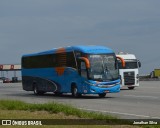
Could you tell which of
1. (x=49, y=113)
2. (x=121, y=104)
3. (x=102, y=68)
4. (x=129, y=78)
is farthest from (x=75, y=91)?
(x=49, y=113)

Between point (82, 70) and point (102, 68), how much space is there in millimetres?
1202

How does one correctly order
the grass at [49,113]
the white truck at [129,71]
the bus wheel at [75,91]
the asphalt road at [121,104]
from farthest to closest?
the white truck at [129,71]
the bus wheel at [75,91]
the asphalt road at [121,104]
the grass at [49,113]

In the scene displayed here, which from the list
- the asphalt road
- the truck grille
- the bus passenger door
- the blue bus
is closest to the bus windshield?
the blue bus

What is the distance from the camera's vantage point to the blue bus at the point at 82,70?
94.1 ft

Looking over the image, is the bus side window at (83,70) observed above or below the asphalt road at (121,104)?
above

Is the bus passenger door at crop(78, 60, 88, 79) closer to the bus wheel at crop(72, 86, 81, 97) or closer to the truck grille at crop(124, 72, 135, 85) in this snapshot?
the bus wheel at crop(72, 86, 81, 97)

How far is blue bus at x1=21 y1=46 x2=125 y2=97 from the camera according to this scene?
94.1 feet

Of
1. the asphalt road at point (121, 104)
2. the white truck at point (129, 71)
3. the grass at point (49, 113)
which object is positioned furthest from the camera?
the white truck at point (129, 71)

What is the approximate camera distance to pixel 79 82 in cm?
2931

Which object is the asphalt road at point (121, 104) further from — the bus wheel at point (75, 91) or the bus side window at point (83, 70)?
the bus side window at point (83, 70)

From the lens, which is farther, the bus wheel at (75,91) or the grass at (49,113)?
the bus wheel at (75,91)

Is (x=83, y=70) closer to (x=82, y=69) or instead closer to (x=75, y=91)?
(x=82, y=69)

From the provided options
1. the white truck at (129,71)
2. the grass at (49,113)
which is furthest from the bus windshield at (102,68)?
the white truck at (129,71)

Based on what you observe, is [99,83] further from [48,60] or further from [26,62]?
[26,62]
